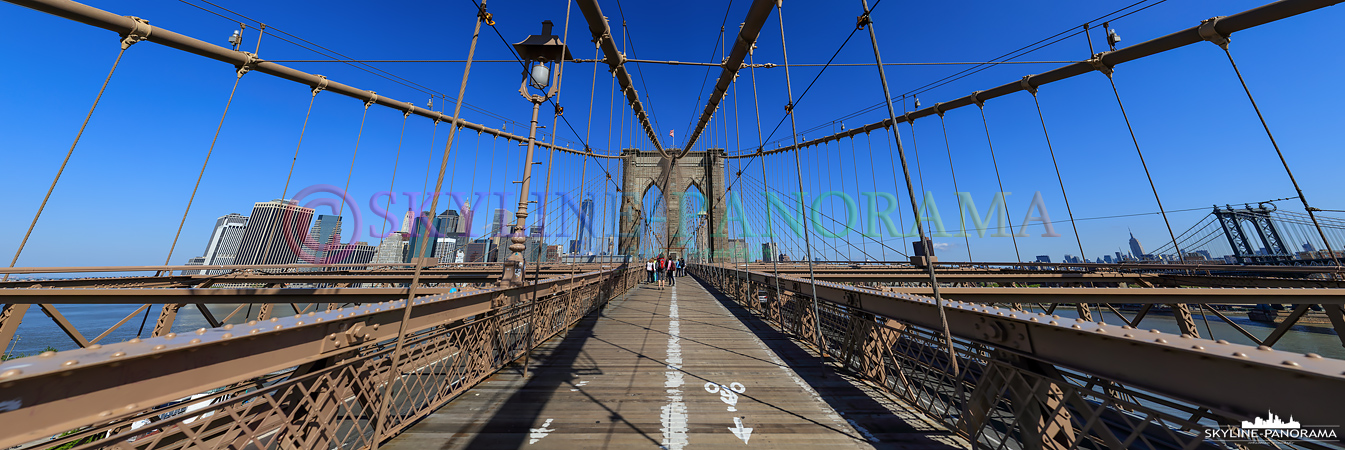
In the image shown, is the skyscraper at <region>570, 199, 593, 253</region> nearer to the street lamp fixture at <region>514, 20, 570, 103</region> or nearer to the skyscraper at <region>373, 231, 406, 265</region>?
the street lamp fixture at <region>514, 20, 570, 103</region>

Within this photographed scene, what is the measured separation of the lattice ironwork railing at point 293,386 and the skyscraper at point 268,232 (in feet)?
183

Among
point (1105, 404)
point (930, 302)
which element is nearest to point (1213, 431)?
point (1105, 404)

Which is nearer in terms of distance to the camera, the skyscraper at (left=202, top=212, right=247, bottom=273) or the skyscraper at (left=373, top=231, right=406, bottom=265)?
the skyscraper at (left=202, top=212, right=247, bottom=273)

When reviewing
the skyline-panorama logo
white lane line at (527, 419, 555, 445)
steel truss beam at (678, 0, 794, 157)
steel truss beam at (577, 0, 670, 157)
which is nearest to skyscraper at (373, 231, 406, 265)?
steel truss beam at (577, 0, 670, 157)

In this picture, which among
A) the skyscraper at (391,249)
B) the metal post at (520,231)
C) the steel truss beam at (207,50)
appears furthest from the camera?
the skyscraper at (391,249)

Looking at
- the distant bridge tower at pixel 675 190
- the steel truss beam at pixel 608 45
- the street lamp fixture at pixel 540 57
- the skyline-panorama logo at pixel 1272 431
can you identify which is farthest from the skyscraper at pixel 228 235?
the skyline-panorama logo at pixel 1272 431

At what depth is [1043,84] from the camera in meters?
13.2

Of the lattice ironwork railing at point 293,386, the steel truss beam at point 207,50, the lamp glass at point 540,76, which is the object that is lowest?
the lattice ironwork railing at point 293,386

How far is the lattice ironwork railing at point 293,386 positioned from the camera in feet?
5.61

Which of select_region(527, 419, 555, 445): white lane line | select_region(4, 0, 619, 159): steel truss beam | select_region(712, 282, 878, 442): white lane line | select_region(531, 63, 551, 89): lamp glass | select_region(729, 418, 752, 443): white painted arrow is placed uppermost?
select_region(4, 0, 619, 159): steel truss beam

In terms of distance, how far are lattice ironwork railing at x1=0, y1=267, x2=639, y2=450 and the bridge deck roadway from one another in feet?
1.26

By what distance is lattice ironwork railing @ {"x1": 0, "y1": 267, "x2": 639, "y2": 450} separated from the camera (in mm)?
1709

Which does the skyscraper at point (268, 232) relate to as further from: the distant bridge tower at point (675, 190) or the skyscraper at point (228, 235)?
the distant bridge tower at point (675, 190)

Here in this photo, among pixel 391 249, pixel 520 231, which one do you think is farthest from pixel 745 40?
pixel 391 249
